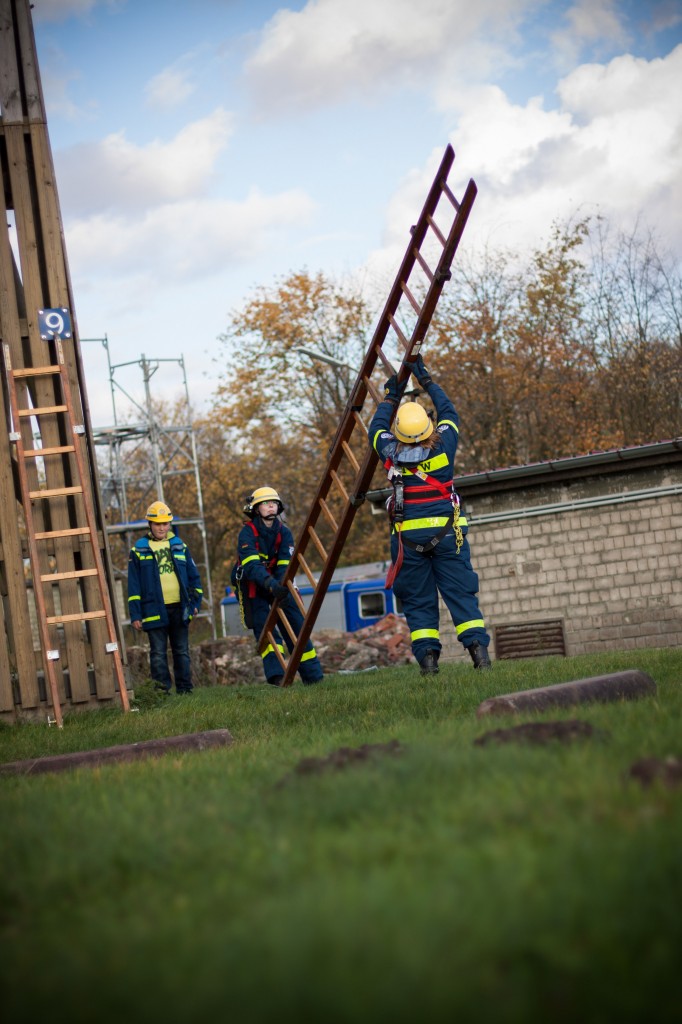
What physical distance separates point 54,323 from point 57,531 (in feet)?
6.01

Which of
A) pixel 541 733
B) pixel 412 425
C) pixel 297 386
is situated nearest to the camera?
pixel 541 733

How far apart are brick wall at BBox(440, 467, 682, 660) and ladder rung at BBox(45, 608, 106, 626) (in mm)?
8926

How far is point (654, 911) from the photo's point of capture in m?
2.20

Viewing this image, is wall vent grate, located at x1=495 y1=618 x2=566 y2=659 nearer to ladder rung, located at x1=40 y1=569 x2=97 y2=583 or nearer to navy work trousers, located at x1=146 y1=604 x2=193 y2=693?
navy work trousers, located at x1=146 y1=604 x2=193 y2=693

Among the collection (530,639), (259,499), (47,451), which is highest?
(47,451)

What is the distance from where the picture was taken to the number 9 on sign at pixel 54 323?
983 centimetres

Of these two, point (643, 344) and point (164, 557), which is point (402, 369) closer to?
point (164, 557)

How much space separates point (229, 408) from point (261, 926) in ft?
126

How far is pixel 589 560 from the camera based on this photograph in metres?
17.0

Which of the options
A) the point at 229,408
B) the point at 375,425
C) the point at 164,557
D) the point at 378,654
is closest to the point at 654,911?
the point at 375,425

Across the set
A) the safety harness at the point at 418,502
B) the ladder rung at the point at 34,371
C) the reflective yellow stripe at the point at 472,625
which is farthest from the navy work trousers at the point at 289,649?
the ladder rung at the point at 34,371

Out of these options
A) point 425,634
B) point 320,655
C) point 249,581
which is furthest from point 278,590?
point 320,655

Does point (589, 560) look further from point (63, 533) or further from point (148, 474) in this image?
point (148, 474)

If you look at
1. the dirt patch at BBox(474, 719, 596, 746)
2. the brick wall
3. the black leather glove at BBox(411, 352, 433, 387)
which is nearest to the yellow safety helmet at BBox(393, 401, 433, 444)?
the black leather glove at BBox(411, 352, 433, 387)
